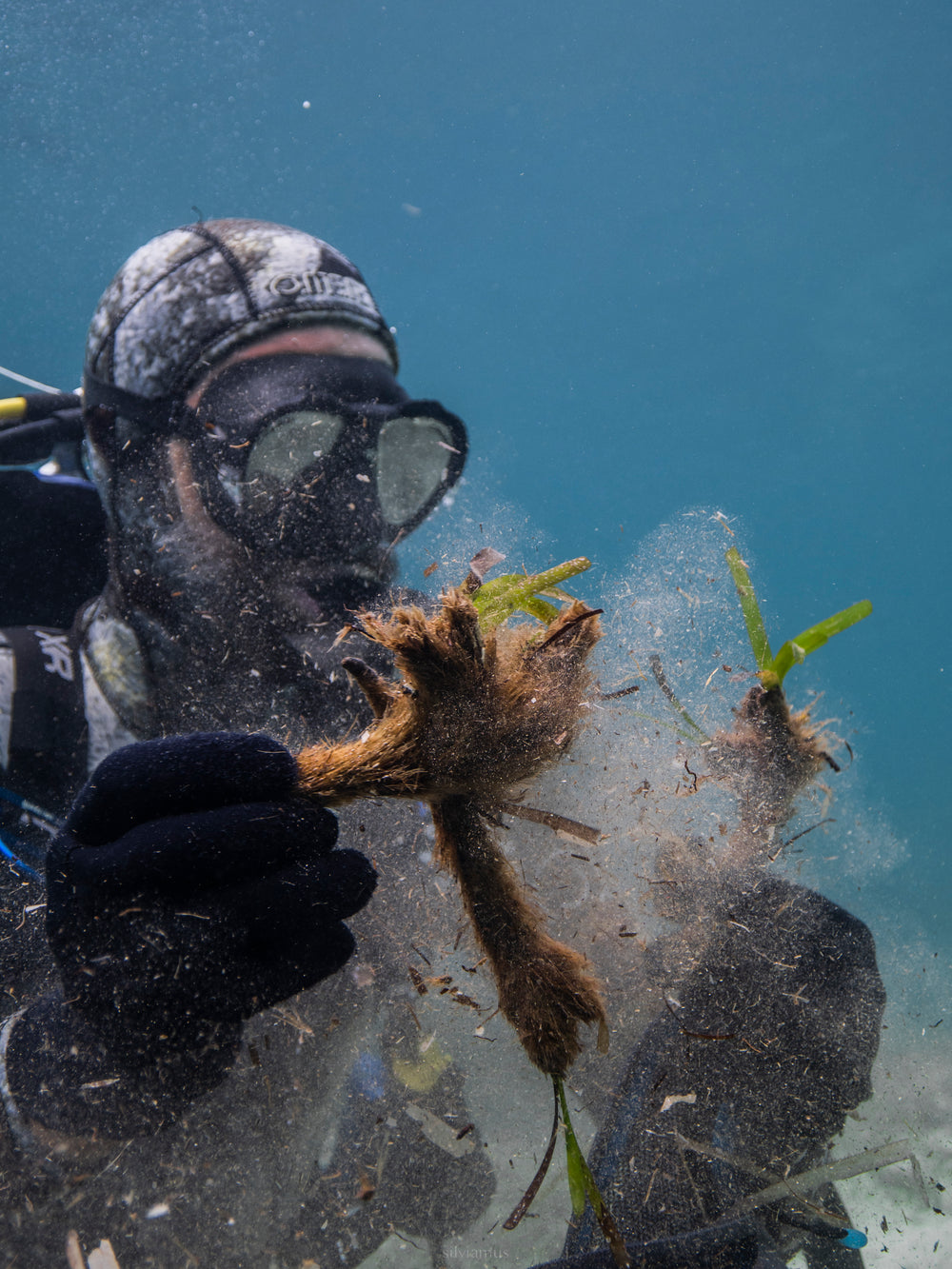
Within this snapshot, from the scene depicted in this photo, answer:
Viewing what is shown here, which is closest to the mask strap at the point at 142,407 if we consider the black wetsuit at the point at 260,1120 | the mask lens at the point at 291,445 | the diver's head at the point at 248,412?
the diver's head at the point at 248,412

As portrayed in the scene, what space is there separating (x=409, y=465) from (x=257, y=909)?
2.07m

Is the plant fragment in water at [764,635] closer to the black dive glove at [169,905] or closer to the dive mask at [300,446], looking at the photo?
the dive mask at [300,446]

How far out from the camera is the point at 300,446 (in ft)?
8.59

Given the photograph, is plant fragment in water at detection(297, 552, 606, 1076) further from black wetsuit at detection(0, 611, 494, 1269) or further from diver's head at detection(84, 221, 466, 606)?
diver's head at detection(84, 221, 466, 606)

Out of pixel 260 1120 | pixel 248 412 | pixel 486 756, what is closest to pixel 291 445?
pixel 248 412

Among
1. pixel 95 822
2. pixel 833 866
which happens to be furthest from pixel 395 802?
pixel 833 866

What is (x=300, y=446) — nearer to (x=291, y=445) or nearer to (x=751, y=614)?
(x=291, y=445)

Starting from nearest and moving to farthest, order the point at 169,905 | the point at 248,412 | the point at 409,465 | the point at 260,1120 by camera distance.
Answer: the point at 169,905
the point at 260,1120
the point at 248,412
the point at 409,465

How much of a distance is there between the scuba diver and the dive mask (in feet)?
0.04

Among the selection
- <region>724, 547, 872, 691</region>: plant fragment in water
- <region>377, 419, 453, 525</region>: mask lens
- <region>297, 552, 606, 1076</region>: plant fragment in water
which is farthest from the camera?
<region>377, 419, 453, 525</region>: mask lens

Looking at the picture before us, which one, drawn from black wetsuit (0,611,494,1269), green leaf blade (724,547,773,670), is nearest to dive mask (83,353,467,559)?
black wetsuit (0,611,494,1269)

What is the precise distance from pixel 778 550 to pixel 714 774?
221 feet

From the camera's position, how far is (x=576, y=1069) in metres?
2.15

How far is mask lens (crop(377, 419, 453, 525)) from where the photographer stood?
9.39 ft
